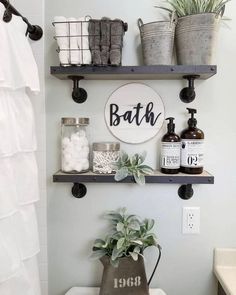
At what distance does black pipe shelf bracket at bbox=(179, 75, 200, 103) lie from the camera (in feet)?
3.97

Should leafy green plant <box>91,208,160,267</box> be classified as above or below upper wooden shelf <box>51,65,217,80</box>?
below

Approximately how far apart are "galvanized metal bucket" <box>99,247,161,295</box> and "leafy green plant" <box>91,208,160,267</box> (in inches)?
1.2

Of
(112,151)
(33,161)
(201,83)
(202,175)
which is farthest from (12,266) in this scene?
(201,83)

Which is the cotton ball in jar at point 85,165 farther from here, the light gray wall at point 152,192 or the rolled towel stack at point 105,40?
the rolled towel stack at point 105,40

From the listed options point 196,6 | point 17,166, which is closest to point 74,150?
point 17,166

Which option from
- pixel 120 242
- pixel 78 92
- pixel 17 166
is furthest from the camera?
pixel 78 92

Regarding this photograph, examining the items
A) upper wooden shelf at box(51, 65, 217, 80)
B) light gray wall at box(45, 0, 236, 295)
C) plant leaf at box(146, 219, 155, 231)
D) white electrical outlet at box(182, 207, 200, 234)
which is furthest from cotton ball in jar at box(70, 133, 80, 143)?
white electrical outlet at box(182, 207, 200, 234)

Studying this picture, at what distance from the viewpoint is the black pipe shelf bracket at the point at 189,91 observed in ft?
3.97

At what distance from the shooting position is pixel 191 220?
1.29 m

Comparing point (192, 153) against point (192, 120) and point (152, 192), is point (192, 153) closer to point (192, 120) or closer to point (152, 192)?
point (192, 120)

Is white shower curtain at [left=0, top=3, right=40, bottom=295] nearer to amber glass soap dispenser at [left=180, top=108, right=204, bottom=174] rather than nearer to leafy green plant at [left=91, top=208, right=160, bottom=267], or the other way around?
leafy green plant at [left=91, top=208, right=160, bottom=267]

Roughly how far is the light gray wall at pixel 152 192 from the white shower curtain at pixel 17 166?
224mm

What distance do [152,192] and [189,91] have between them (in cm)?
46

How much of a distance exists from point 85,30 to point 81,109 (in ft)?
1.12
